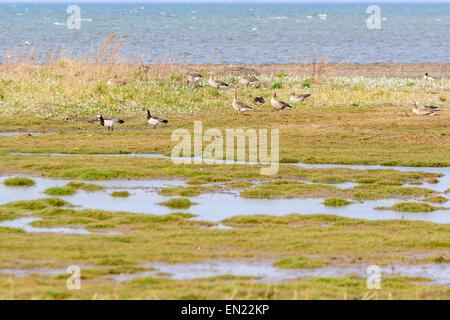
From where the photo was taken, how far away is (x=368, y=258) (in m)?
14.0

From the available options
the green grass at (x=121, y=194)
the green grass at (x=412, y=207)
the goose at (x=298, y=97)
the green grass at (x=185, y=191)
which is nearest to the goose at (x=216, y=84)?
the goose at (x=298, y=97)

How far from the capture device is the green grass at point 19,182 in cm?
2075

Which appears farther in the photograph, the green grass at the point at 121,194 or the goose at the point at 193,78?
the goose at the point at 193,78

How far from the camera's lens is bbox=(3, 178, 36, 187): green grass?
68.1 ft

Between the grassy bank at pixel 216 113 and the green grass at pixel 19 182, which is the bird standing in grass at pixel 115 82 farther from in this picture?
the green grass at pixel 19 182

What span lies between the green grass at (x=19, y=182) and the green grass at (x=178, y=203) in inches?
164

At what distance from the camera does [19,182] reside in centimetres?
2084

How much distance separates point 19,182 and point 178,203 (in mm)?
4796

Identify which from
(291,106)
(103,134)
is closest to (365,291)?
(103,134)

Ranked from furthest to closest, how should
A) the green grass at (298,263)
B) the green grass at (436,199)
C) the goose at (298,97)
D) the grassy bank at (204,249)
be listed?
the goose at (298,97) < the green grass at (436,199) < the green grass at (298,263) < the grassy bank at (204,249)

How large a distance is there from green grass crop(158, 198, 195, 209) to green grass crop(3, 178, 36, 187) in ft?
13.7

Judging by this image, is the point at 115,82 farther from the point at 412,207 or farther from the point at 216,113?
the point at 412,207

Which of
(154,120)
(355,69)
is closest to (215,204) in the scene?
(154,120)

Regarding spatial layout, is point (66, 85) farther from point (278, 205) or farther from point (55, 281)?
point (55, 281)
